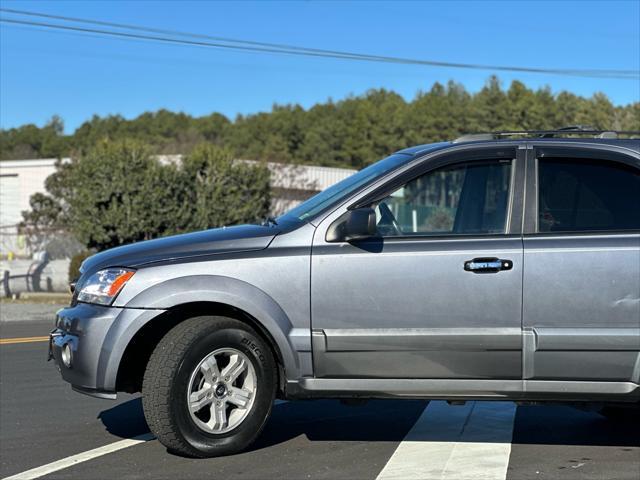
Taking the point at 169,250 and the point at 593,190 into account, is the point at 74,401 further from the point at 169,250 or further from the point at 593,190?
the point at 593,190

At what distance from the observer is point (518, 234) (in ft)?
16.8

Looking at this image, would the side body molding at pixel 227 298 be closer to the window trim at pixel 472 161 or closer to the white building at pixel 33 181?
the window trim at pixel 472 161

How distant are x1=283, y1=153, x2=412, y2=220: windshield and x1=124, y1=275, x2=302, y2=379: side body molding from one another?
61cm

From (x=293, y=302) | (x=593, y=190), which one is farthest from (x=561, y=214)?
(x=293, y=302)

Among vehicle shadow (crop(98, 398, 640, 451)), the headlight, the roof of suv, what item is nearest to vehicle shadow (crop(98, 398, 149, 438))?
vehicle shadow (crop(98, 398, 640, 451))

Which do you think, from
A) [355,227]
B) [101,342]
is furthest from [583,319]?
[101,342]

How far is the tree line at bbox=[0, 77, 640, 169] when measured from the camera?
224ft

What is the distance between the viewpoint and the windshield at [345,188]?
5324 mm

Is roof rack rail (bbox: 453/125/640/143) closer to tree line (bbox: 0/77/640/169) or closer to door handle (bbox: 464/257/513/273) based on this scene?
door handle (bbox: 464/257/513/273)

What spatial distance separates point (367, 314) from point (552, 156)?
4.93ft

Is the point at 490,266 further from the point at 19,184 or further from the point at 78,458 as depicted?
the point at 19,184

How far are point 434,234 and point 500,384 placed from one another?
0.94 meters

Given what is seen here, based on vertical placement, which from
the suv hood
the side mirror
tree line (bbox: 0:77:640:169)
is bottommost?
the suv hood

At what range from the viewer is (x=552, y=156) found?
5.34 meters
